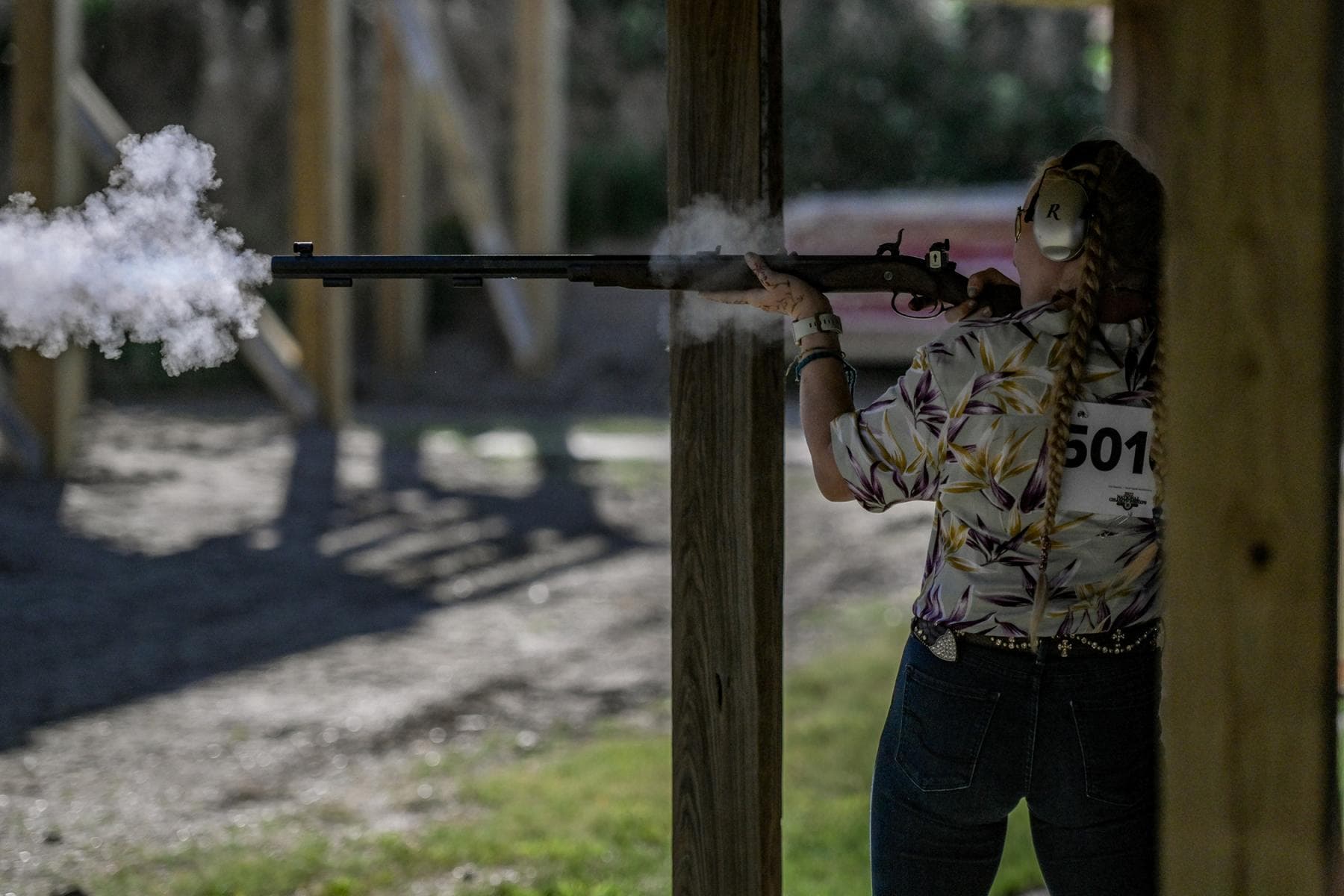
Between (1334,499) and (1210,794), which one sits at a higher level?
(1334,499)

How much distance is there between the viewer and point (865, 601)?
732 centimetres

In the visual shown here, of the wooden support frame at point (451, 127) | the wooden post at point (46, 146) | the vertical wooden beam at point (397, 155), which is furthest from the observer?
the vertical wooden beam at point (397, 155)

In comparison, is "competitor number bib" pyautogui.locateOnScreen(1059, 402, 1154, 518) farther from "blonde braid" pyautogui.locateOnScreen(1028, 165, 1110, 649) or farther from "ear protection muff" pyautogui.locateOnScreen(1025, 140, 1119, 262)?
"ear protection muff" pyautogui.locateOnScreen(1025, 140, 1119, 262)

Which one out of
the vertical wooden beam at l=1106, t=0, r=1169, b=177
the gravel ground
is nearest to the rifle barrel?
the gravel ground

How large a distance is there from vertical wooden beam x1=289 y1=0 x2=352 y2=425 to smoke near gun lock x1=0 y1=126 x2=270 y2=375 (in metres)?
6.55

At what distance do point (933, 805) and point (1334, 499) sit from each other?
0.87 m

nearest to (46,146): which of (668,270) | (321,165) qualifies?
(321,165)

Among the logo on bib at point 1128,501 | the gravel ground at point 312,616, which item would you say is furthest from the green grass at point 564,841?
the logo on bib at point 1128,501

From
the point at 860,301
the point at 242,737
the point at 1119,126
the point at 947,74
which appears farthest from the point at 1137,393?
the point at 947,74

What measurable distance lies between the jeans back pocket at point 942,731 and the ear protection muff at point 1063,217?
717mm

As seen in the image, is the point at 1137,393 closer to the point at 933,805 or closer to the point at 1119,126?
the point at 933,805

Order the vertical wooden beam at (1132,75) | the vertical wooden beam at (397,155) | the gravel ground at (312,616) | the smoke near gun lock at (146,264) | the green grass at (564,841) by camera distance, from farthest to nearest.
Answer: the vertical wooden beam at (397,155), the vertical wooden beam at (1132,75), the gravel ground at (312,616), the green grass at (564,841), the smoke near gun lock at (146,264)

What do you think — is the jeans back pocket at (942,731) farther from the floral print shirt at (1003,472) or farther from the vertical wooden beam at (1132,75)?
the vertical wooden beam at (1132,75)

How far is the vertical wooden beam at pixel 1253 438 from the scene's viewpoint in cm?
164
